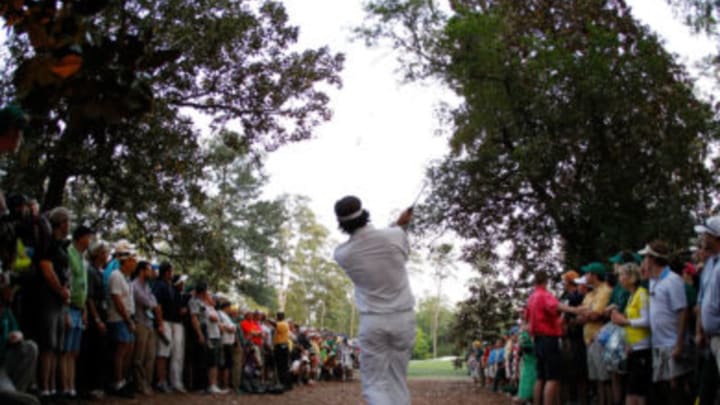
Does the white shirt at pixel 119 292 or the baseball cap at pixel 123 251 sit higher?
the baseball cap at pixel 123 251

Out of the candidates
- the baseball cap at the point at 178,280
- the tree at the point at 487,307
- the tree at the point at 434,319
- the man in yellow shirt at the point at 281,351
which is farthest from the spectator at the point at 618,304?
the tree at the point at 434,319

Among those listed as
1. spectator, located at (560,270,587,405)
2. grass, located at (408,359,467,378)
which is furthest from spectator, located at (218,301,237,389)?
grass, located at (408,359,467,378)

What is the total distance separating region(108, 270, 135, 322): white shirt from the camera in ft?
33.7

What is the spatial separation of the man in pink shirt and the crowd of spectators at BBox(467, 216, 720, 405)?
0.5 inches

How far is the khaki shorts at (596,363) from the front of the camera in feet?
32.2

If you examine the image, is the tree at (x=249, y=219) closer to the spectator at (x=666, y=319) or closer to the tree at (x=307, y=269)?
the tree at (x=307, y=269)

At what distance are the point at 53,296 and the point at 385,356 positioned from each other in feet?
14.0

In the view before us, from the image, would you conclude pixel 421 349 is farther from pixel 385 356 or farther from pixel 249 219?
pixel 385 356

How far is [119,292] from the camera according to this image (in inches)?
404

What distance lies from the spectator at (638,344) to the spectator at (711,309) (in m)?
1.56

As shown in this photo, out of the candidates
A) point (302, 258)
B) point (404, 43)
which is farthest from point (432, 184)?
point (302, 258)

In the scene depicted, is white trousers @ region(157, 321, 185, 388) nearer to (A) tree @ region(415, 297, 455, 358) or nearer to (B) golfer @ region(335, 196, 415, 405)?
(B) golfer @ region(335, 196, 415, 405)

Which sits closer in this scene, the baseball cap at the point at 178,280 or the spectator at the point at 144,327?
the spectator at the point at 144,327

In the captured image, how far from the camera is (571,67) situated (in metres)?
18.4
